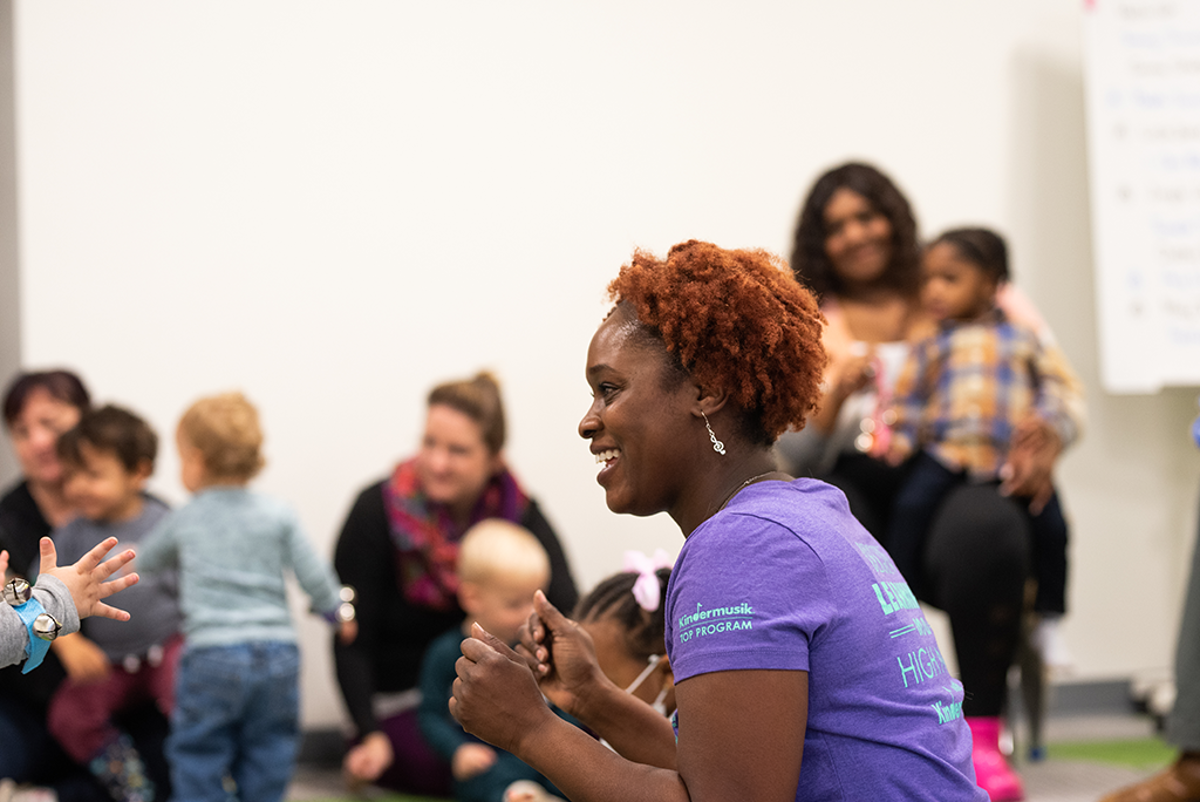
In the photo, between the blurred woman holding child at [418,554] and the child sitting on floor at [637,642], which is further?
the blurred woman holding child at [418,554]

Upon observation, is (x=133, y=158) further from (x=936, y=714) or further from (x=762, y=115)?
(x=936, y=714)

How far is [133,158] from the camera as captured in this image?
390 centimetres

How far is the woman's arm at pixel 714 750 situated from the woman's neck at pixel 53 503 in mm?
2543

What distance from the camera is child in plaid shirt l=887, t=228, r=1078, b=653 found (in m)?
3.55

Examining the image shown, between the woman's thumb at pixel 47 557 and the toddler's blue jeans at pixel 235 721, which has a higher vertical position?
the woman's thumb at pixel 47 557

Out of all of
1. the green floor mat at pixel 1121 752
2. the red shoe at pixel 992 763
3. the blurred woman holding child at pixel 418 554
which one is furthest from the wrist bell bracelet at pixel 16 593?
the green floor mat at pixel 1121 752

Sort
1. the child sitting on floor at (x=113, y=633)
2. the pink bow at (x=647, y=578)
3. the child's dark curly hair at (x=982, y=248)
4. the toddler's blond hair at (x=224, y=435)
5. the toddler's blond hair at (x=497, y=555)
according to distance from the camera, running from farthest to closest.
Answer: the child's dark curly hair at (x=982, y=248) → the toddler's blond hair at (x=497, y=555) → the child sitting on floor at (x=113, y=633) → the toddler's blond hair at (x=224, y=435) → the pink bow at (x=647, y=578)

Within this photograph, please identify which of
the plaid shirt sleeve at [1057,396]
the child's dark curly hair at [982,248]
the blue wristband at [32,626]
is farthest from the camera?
the child's dark curly hair at [982,248]

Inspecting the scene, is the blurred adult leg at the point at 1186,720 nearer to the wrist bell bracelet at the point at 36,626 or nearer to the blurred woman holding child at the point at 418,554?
the blurred woman holding child at the point at 418,554

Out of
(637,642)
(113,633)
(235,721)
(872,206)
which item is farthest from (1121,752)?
(113,633)

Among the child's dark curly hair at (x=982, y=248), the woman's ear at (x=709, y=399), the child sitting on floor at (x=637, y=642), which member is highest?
the child's dark curly hair at (x=982, y=248)

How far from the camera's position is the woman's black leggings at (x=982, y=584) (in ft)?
11.0

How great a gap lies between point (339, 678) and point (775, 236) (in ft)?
7.42

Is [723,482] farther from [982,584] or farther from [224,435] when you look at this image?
[982,584]
